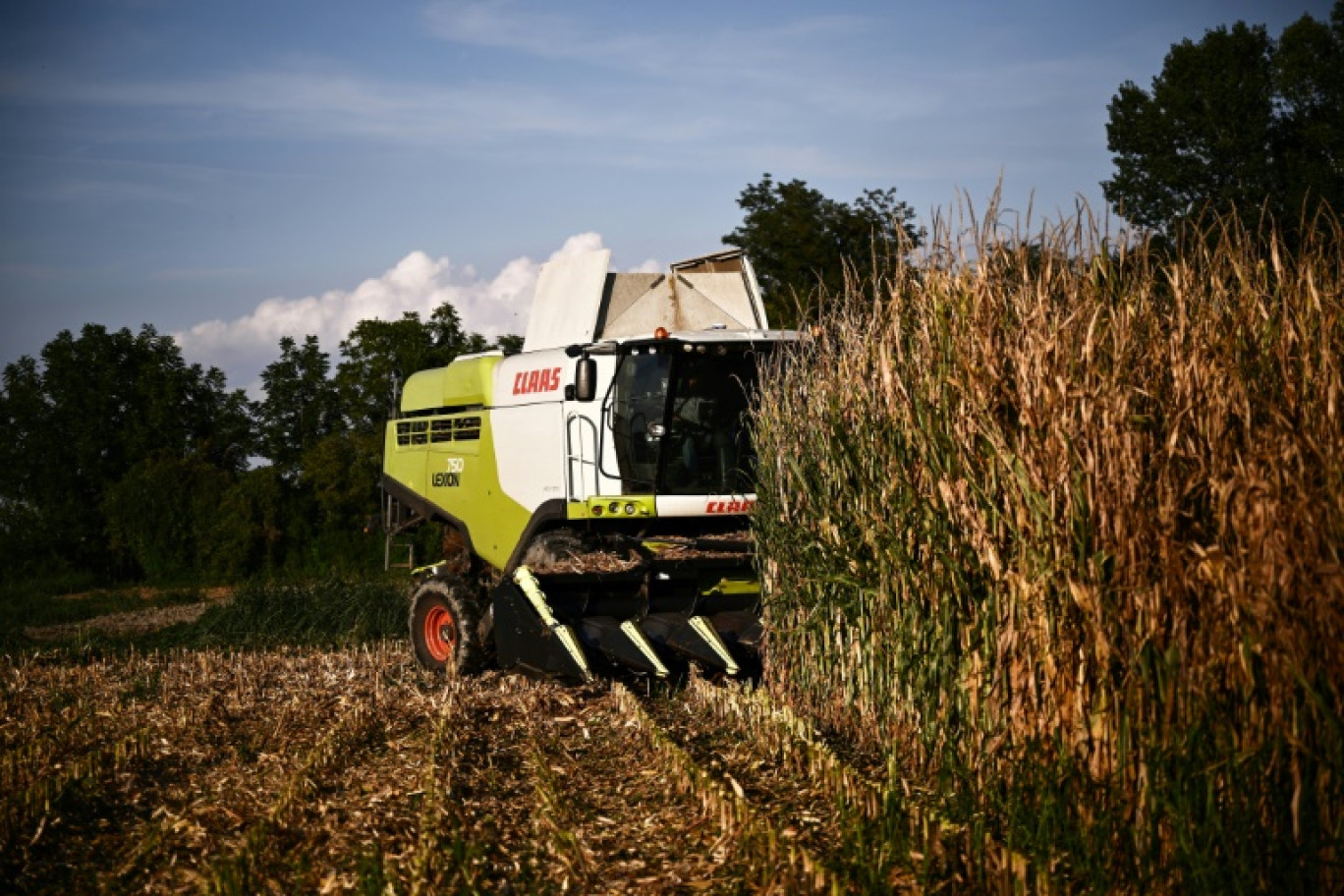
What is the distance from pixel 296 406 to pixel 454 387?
77.0 feet

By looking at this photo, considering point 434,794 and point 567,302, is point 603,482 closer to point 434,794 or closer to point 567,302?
point 567,302

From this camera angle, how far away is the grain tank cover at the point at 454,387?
1138 centimetres

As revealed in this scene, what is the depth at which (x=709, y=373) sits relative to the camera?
984 centimetres

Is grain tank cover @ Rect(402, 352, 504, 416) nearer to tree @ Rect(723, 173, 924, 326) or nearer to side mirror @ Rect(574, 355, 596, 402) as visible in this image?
side mirror @ Rect(574, 355, 596, 402)

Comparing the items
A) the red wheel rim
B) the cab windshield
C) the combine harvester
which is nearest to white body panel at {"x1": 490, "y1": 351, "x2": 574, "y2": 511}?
the combine harvester

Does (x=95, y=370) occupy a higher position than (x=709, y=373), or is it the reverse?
(x=95, y=370)

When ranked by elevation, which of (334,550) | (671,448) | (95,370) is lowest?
(334,550)

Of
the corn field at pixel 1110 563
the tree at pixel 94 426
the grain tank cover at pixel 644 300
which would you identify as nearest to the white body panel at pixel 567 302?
the grain tank cover at pixel 644 300

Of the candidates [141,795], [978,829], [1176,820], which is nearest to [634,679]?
[141,795]

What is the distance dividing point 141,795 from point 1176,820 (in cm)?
454

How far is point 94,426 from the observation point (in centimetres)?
3528

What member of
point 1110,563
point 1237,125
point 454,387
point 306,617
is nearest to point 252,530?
point 306,617

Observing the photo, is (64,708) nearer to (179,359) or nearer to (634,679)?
(634,679)

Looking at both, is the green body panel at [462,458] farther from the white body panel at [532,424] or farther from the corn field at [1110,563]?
the corn field at [1110,563]
